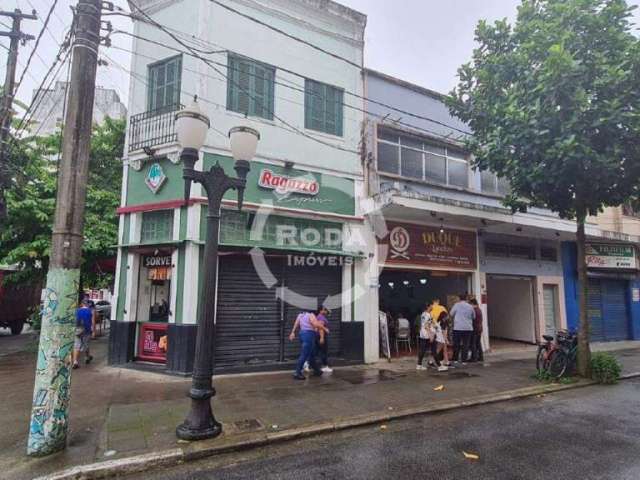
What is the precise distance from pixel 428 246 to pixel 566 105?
533cm

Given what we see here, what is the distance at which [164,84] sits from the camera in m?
10.0

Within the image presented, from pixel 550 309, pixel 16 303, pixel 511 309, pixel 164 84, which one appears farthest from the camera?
pixel 16 303

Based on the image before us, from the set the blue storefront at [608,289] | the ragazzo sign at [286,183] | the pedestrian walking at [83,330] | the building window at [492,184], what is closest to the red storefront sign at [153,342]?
the pedestrian walking at [83,330]

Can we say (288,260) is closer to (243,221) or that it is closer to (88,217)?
(243,221)

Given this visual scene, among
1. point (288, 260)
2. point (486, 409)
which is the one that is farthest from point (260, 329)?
point (486, 409)

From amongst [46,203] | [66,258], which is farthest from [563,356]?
[46,203]

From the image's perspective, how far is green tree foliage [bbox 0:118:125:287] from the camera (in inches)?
474

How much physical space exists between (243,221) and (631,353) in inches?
531

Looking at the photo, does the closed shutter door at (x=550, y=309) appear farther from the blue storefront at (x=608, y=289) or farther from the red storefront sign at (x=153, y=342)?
the red storefront sign at (x=153, y=342)

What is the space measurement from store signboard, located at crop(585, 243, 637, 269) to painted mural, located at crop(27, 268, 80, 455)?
57.6 feet

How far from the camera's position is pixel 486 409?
6.76 m

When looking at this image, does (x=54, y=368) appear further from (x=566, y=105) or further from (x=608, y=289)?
(x=608, y=289)

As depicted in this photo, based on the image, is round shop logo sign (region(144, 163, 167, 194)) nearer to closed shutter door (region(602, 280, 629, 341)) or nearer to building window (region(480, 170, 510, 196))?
building window (region(480, 170, 510, 196))

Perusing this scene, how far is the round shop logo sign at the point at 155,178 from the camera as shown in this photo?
31.1 feet
